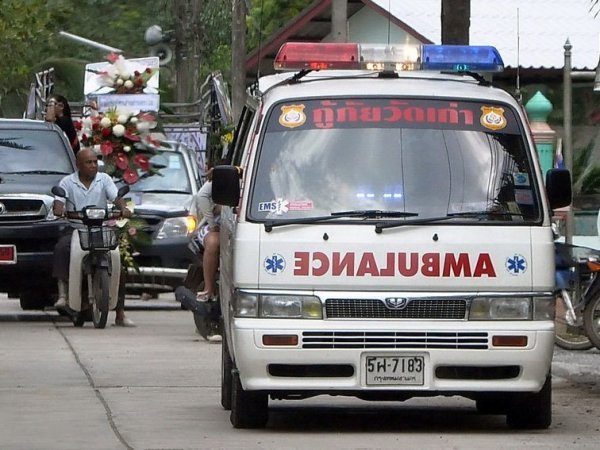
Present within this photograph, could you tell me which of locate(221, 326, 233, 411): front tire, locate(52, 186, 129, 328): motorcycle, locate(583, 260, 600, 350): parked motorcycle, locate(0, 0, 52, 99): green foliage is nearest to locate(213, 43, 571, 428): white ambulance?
locate(221, 326, 233, 411): front tire

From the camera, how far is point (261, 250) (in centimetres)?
1059

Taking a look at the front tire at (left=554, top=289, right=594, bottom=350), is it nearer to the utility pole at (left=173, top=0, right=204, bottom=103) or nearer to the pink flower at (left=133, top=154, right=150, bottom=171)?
the pink flower at (left=133, top=154, right=150, bottom=171)

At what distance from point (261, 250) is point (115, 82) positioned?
1207cm

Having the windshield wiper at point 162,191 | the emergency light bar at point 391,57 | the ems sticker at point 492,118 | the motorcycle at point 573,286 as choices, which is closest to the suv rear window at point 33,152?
the windshield wiper at point 162,191

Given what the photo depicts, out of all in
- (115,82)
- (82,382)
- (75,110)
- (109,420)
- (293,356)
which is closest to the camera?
(293,356)

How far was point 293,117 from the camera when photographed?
1105cm

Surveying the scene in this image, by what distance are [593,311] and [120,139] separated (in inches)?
309

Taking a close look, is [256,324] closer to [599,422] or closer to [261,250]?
[261,250]

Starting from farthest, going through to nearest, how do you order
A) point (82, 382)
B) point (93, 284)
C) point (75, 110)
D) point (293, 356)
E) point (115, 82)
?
point (75, 110), point (115, 82), point (93, 284), point (82, 382), point (293, 356)

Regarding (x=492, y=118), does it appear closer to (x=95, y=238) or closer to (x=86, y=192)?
(x=95, y=238)

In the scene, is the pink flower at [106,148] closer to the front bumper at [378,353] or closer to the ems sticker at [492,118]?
the ems sticker at [492,118]

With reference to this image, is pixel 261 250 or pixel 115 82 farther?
pixel 115 82

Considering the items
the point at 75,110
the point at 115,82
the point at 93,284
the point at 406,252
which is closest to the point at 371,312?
the point at 406,252

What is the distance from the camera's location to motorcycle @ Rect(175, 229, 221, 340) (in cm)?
1520
